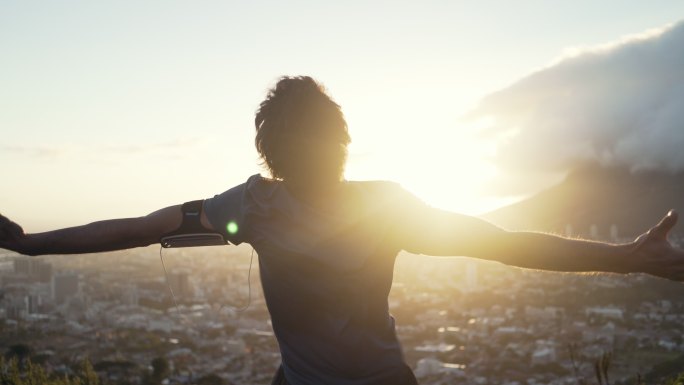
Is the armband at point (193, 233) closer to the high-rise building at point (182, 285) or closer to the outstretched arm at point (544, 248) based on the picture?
the outstretched arm at point (544, 248)

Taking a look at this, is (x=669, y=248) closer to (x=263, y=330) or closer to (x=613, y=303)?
(x=263, y=330)

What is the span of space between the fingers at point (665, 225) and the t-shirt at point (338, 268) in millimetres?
484

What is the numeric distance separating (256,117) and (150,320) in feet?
152

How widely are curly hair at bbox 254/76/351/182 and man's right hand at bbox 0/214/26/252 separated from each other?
2.28 feet

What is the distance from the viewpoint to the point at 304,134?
1.52 m

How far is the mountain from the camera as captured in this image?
5622 centimetres

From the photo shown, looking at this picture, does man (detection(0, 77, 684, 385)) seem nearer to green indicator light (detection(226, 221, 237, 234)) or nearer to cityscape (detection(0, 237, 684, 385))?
green indicator light (detection(226, 221, 237, 234))

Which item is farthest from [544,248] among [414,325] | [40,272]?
[40,272]

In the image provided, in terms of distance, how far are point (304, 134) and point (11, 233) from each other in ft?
2.69

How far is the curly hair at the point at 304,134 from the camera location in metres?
1.52

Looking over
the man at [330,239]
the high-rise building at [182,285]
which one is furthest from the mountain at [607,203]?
the man at [330,239]

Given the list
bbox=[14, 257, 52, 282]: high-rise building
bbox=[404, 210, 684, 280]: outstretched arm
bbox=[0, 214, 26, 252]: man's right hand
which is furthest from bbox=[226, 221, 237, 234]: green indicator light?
bbox=[14, 257, 52, 282]: high-rise building

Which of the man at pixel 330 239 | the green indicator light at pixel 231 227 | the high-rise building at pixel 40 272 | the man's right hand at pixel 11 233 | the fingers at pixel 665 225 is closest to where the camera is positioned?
the fingers at pixel 665 225

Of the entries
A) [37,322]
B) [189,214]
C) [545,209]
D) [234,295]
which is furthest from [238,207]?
[545,209]
